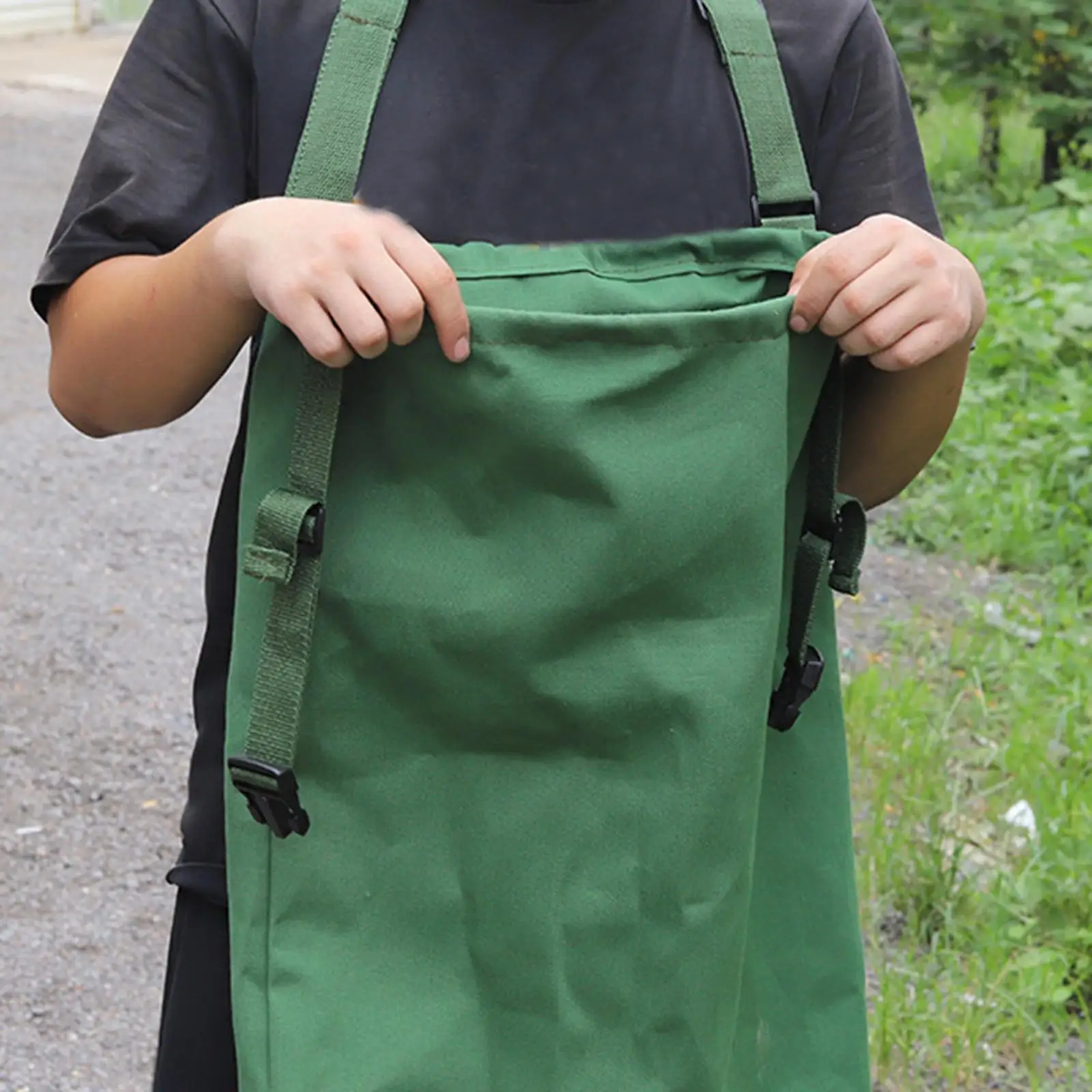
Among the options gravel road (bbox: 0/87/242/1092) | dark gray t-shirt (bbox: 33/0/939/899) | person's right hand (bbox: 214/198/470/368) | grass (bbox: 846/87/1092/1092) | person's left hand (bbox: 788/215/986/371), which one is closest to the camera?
person's right hand (bbox: 214/198/470/368)

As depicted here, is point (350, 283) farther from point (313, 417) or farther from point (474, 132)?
point (474, 132)

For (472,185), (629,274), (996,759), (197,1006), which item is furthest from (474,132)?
(996,759)

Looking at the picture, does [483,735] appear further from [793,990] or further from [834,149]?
[834,149]

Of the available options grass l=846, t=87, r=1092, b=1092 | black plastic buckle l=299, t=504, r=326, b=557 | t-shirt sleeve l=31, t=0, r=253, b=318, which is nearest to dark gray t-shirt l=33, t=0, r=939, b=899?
t-shirt sleeve l=31, t=0, r=253, b=318

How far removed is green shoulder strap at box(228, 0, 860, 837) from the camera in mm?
1157

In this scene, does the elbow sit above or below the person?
below

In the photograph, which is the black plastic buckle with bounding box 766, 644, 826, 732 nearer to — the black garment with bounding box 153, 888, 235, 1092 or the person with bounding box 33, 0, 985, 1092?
the person with bounding box 33, 0, 985, 1092

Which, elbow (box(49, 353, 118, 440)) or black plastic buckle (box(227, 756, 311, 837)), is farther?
elbow (box(49, 353, 118, 440))

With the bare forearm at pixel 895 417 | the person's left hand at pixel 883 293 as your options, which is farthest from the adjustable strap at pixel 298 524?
the bare forearm at pixel 895 417

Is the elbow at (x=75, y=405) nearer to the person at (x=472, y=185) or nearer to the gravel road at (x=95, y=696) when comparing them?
the person at (x=472, y=185)

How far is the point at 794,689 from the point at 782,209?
13.9 inches

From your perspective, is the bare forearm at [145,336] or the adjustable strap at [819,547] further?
the adjustable strap at [819,547]

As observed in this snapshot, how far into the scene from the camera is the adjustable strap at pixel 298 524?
116cm

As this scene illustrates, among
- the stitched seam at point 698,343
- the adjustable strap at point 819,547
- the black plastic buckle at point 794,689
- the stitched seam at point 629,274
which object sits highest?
the stitched seam at point 629,274
